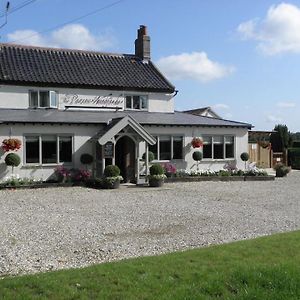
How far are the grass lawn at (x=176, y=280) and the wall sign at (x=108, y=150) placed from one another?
16070 millimetres

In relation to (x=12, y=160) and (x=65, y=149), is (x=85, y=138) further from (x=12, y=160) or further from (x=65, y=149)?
(x=12, y=160)

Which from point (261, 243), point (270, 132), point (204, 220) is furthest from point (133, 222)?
point (270, 132)

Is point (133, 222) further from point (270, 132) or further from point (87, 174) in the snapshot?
point (270, 132)

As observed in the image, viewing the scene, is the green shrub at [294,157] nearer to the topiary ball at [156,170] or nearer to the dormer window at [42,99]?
the topiary ball at [156,170]

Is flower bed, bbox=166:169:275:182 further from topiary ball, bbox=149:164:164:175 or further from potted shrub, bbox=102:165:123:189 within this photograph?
potted shrub, bbox=102:165:123:189

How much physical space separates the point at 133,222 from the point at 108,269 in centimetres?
586

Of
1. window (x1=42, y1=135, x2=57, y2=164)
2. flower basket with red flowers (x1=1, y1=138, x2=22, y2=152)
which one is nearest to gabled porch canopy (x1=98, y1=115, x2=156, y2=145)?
window (x1=42, y1=135, x2=57, y2=164)

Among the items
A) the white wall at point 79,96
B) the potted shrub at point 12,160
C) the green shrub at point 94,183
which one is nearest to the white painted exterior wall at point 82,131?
the white wall at point 79,96

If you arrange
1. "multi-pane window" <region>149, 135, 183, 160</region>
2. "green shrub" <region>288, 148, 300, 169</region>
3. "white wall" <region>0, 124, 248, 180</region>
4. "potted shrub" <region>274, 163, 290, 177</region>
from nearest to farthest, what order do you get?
"white wall" <region>0, 124, 248, 180</region> → "multi-pane window" <region>149, 135, 183, 160</region> → "potted shrub" <region>274, 163, 290, 177</region> → "green shrub" <region>288, 148, 300, 169</region>

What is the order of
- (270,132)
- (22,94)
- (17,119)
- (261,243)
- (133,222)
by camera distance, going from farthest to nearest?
(270,132) → (22,94) → (17,119) → (133,222) → (261,243)

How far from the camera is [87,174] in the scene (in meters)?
24.1

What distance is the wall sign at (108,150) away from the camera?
961 inches

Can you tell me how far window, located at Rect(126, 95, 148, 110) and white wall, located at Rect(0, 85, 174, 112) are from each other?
25 cm

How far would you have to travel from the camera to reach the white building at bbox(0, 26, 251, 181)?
24.2m
